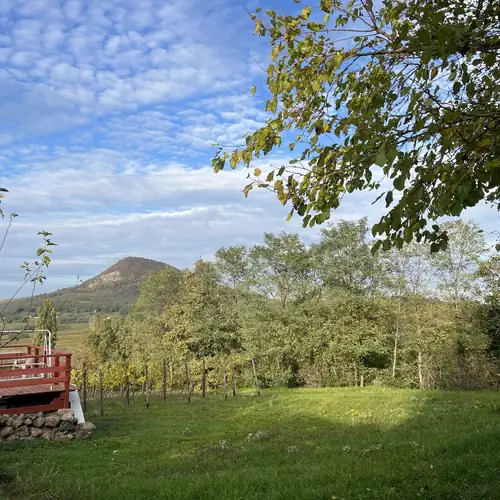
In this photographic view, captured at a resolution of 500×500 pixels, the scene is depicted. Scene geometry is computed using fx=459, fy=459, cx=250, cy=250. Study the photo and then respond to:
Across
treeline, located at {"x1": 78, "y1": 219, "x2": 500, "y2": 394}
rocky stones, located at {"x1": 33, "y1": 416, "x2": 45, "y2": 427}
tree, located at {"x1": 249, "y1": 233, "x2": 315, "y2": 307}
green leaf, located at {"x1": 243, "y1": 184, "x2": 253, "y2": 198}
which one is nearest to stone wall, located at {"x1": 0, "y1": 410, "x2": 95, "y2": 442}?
rocky stones, located at {"x1": 33, "y1": 416, "x2": 45, "y2": 427}

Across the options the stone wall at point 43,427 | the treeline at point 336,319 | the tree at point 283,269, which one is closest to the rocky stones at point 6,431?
the stone wall at point 43,427

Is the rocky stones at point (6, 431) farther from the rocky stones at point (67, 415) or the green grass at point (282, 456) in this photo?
the rocky stones at point (67, 415)

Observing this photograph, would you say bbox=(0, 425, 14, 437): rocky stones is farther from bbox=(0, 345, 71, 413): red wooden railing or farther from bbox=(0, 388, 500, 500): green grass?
bbox=(0, 388, 500, 500): green grass

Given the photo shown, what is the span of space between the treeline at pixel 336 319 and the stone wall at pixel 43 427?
9.78 meters

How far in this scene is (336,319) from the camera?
30797mm

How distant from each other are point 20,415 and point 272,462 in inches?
344

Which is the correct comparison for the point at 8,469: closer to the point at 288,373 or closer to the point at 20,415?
the point at 20,415

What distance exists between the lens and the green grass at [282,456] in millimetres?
6117

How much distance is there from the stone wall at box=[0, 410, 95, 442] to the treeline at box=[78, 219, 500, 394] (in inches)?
385

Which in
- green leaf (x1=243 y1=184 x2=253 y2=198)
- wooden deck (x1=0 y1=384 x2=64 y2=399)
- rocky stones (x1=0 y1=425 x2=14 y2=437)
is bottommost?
rocky stones (x1=0 y1=425 x2=14 y2=437)

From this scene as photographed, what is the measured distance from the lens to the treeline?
87.6ft

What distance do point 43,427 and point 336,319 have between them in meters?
21.0

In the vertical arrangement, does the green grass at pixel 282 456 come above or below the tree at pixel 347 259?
below

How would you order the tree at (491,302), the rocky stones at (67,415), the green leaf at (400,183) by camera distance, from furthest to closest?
the tree at (491,302)
the rocky stones at (67,415)
the green leaf at (400,183)
